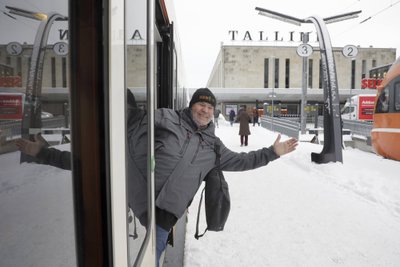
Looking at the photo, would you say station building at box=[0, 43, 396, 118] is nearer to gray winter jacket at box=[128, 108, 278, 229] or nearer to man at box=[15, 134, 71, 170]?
gray winter jacket at box=[128, 108, 278, 229]

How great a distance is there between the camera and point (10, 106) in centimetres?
69

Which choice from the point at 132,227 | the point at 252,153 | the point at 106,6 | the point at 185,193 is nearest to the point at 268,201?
the point at 252,153

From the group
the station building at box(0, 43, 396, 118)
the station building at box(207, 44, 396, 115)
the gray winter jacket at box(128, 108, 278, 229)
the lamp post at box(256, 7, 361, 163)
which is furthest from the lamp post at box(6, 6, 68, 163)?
the station building at box(207, 44, 396, 115)

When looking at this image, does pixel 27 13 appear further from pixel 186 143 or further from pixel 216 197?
pixel 216 197

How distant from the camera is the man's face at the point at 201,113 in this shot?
8.23 ft

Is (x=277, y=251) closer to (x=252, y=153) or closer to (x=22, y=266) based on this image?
(x=252, y=153)

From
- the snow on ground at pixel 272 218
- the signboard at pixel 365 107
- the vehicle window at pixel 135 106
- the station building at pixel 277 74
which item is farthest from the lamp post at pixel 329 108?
the signboard at pixel 365 107

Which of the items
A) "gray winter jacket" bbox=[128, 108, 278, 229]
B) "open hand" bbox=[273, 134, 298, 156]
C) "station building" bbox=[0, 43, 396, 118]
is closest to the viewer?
"gray winter jacket" bbox=[128, 108, 278, 229]

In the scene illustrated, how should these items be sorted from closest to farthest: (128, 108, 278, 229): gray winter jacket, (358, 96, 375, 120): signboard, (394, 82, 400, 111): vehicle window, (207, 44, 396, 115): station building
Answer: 1. (128, 108, 278, 229): gray winter jacket
2. (394, 82, 400, 111): vehicle window
3. (358, 96, 375, 120): signboard
4. (207, 44, 396, 115): station building

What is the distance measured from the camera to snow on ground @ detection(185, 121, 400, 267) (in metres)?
3.50

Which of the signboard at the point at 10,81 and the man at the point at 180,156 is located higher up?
the signboard at the point at 10,81

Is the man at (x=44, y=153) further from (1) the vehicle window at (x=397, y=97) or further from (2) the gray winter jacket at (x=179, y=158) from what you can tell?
(1) the vehicle window at (x=397, y=97)

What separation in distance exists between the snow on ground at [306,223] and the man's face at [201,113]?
5.16ft

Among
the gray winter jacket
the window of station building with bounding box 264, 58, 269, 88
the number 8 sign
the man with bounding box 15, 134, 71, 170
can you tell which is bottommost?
the gray winter jacket
